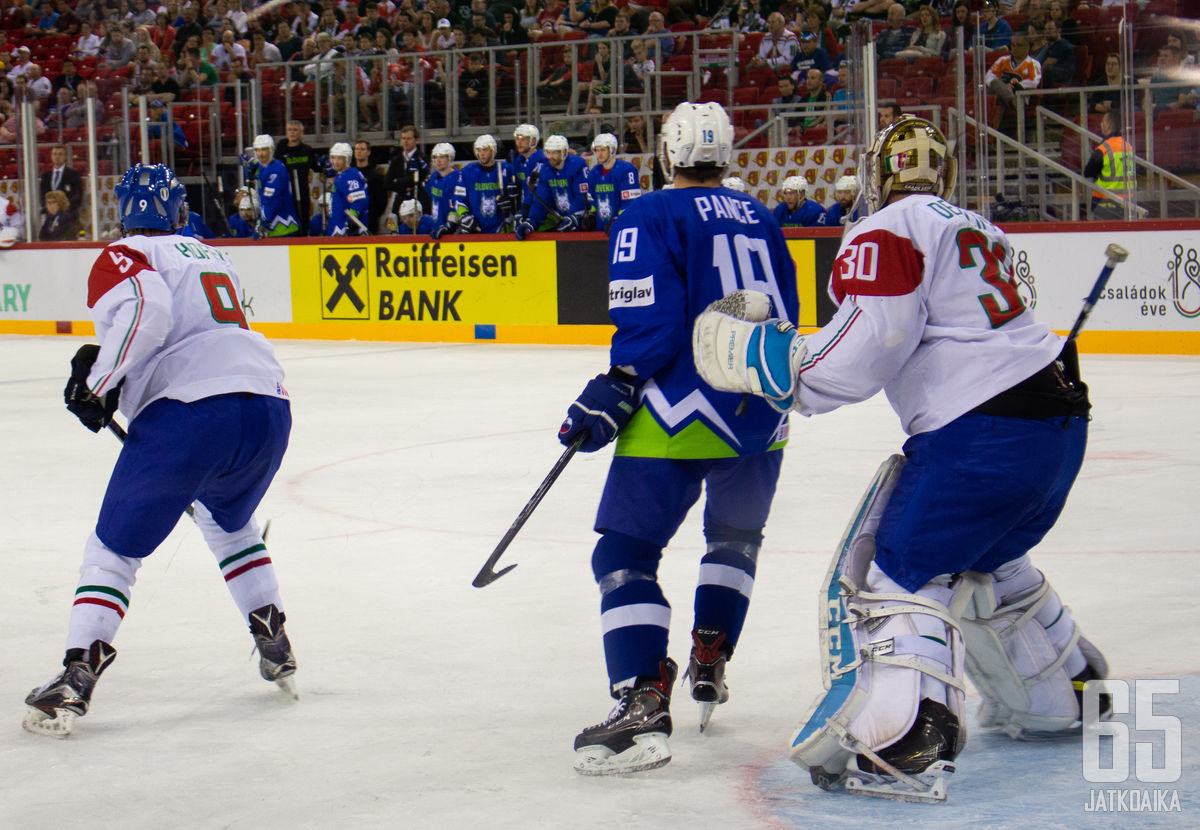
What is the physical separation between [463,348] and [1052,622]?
10.3 metres

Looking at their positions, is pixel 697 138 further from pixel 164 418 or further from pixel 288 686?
pixel 288 686

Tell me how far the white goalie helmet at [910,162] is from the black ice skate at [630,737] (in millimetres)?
1037

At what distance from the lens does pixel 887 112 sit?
10.8 m

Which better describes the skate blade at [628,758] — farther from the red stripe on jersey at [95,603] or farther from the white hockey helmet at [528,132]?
the white hockey helmet at [528,132]

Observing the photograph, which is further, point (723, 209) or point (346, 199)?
point (346, 199)

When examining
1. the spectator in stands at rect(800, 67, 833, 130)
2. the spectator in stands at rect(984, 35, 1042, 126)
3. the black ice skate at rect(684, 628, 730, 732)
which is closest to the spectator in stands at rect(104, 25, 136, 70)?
the spectator in stands at rect(800, 67, 833, 130)

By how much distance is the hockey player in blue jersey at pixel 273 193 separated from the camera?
14.4 metres

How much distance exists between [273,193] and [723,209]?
39.7 feet

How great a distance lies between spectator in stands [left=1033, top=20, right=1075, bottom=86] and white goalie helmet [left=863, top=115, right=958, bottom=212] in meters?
8.37

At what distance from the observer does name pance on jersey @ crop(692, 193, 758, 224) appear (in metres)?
2.91

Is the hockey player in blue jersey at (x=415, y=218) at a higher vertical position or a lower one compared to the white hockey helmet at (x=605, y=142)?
lower

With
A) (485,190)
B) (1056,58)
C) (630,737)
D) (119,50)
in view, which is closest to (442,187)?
(485,190)

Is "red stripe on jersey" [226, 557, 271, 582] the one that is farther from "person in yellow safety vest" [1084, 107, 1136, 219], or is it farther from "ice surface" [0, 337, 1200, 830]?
"person in yellow safety vest" [1084, 107, 1136, 219]

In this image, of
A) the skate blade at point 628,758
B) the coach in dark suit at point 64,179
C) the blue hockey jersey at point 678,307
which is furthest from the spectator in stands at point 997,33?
the skate blade at point 628,758
